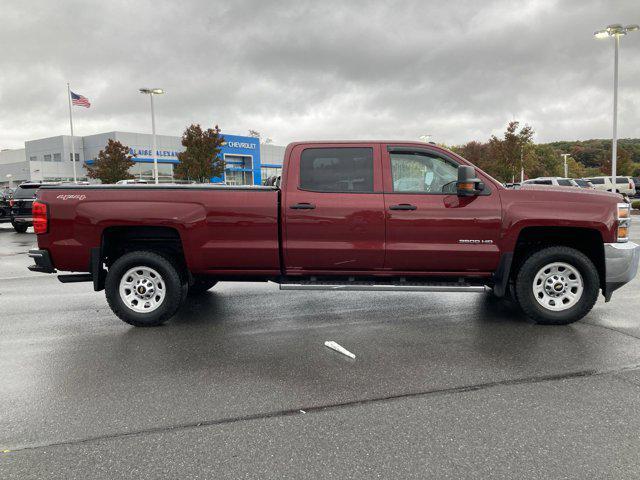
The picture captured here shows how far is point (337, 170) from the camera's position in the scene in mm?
5652

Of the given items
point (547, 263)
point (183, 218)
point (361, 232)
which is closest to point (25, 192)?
point (183, 218)

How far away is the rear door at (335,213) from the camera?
5.45m

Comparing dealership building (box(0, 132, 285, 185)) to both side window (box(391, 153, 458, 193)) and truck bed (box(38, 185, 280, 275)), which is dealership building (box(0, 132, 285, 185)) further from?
side window (box(391, 153, 458, 193))

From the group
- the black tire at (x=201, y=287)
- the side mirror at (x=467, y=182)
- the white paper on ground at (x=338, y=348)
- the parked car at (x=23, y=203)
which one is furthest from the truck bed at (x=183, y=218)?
the parked car at (x=23, y=203)

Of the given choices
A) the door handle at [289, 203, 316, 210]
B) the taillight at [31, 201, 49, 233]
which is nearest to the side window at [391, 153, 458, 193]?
the door handle at [289, 203, 316, 210]

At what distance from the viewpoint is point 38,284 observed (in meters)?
8.50

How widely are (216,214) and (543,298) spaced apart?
3.70 metres

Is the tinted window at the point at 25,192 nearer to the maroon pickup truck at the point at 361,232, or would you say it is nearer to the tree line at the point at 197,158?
the maroon pickup truck at the point at 361,232

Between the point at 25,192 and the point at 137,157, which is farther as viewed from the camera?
the point at 137,157

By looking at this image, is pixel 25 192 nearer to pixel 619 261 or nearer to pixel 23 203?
pixel 23 203

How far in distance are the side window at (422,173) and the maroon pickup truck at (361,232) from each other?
0.01 meters

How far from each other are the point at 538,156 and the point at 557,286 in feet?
323

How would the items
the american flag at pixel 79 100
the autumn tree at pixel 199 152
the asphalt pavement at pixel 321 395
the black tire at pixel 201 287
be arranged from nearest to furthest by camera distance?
the asphalt pavement at pixel 321 395, the black tire at pixel 201 287, the american flag at pixel 79 100, the autumn tree at pixel 199 152

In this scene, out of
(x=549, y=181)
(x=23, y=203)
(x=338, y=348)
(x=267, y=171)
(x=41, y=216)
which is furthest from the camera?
(x=267, y=171)
